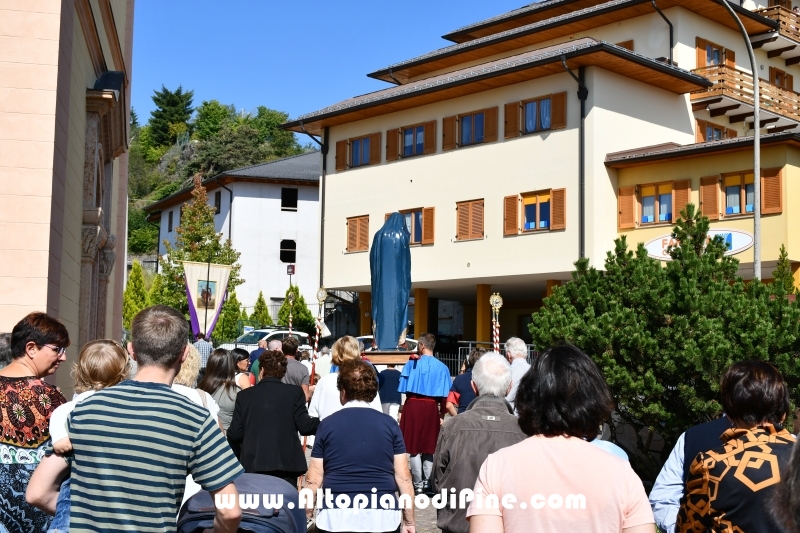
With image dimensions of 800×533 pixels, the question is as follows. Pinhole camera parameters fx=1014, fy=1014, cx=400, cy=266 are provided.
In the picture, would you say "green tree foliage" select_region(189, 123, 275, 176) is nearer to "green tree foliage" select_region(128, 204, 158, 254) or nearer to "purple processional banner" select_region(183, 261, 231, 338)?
"green tree foliage" select_region(128, 204, 158, 254)

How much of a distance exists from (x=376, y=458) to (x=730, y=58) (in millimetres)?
33082

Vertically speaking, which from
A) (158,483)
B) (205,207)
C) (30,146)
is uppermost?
(205,207)

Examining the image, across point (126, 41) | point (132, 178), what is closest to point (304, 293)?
point (126, 41)

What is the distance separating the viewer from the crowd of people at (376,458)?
11.1 feet

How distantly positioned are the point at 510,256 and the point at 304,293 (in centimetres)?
2388

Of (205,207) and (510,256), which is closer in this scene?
Result: (510,256)

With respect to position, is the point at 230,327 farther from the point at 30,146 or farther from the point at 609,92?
the point at 30,146

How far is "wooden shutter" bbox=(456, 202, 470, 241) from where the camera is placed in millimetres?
33562

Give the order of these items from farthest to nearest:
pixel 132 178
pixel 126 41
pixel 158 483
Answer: pixel 132 178 < pixel 126 41 < pixel 158 483

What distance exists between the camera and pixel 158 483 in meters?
3.72

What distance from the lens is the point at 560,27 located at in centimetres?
3519

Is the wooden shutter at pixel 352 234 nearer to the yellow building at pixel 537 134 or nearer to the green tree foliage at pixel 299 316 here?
the yellow building at pixel 537 134

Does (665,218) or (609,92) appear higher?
(609,92)

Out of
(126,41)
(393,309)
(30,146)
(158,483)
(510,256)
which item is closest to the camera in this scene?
(158,483)
